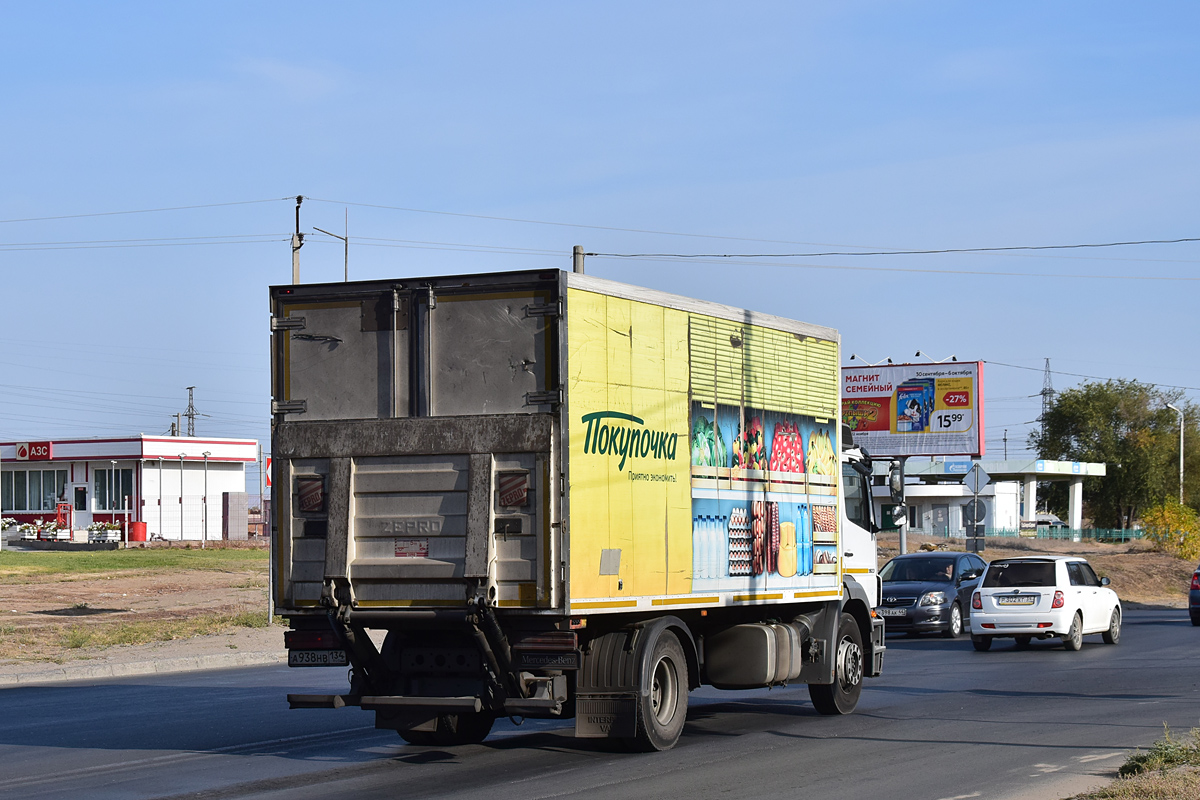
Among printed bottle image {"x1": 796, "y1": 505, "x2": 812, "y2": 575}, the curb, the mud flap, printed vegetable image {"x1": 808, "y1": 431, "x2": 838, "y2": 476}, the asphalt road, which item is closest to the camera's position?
the asphalt road

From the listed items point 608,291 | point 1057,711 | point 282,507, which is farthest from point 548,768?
point 1057,711

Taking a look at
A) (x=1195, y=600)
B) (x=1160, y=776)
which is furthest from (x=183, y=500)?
(x=1160, y=776)

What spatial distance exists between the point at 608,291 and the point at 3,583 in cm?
3185

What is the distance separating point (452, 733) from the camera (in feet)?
39.5

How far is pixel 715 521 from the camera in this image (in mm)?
11844

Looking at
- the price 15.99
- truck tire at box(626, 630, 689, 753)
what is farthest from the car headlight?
the price 15.99

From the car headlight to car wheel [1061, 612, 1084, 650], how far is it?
10.6 ft

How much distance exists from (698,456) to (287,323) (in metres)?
3.48

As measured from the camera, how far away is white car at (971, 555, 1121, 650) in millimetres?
22844

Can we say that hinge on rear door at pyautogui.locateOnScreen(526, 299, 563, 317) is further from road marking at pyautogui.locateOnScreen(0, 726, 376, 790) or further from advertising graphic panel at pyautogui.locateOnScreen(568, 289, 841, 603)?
road marking at pyautogui.locateOnScreen(0, 726, 376, 790)

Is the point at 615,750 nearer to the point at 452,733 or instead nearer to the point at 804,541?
the point at 452,733

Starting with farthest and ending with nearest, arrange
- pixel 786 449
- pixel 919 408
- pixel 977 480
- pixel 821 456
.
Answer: pixel 919 408 < pixel 977 480 < pixel 821 456 < pixel 786 449

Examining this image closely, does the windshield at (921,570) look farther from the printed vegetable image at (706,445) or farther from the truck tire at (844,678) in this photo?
the printed vegetable image at (706,445)

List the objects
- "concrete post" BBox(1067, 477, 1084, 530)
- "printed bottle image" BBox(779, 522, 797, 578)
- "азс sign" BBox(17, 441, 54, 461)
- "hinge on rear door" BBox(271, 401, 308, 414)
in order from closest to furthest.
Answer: "hinge on rear door" BBox(271, 401, 308, 414)
"printed bottle image" BBox(779, 522, 797, 578)
"азс sign" BBox(17, 441, 54, 461)
"concrete post" BBox(1067, 477, 1084, 530)
